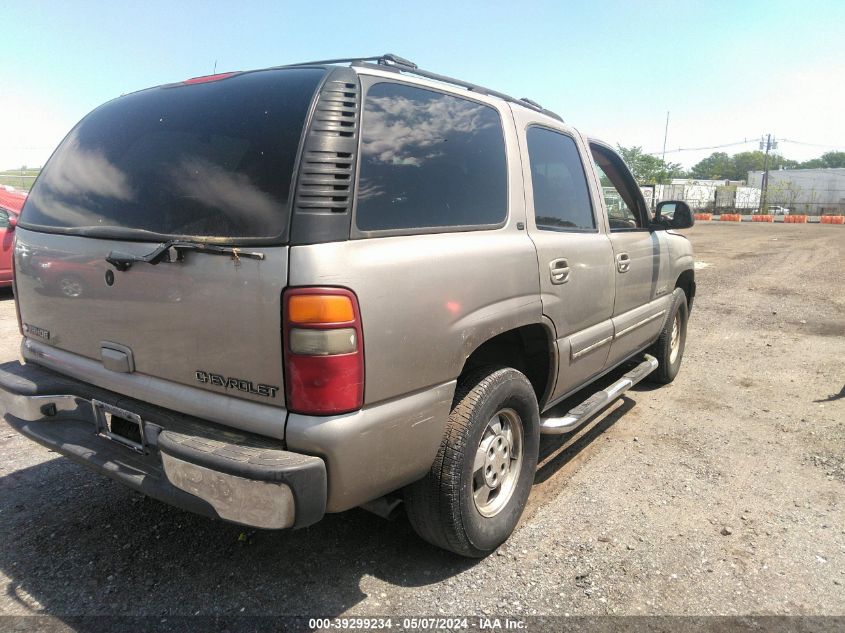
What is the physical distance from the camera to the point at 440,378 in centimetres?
237

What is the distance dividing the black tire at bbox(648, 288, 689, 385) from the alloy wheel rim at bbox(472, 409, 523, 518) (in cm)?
264

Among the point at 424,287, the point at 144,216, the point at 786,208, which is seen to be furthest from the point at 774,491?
the point at 786,208

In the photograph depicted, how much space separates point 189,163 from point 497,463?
6.13 feet

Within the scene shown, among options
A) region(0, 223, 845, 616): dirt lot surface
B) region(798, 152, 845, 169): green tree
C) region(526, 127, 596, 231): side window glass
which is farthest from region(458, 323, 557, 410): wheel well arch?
region(798, 152, 845, 169): green tree

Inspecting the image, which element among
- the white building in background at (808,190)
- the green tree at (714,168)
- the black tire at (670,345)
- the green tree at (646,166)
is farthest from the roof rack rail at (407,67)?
the green tree at (714,168)

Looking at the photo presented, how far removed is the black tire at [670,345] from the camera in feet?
16.9

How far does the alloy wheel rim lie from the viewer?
2754 mm

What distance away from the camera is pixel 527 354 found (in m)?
3.18

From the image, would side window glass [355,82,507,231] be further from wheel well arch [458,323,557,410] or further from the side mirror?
the side mirror

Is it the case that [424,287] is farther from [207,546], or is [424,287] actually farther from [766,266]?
[766,266]

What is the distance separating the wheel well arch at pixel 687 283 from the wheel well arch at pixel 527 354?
8.46 ft

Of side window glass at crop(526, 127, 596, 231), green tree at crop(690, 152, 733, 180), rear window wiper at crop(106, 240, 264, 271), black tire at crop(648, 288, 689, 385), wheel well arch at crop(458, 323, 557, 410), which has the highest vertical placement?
green tree at crop(690, 152, 733, 180)

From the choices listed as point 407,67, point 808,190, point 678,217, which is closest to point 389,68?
point 407,67

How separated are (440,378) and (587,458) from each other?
6.51 ft
